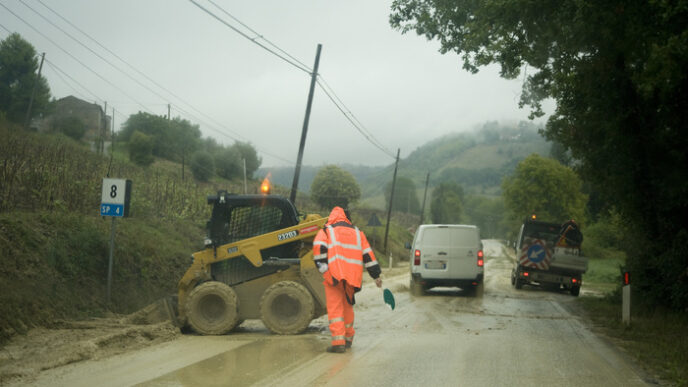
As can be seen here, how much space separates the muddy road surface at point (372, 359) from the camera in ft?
21.4

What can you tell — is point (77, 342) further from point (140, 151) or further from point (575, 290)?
point (140, 151)

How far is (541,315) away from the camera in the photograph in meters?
14.1

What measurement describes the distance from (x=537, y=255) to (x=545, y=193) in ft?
191

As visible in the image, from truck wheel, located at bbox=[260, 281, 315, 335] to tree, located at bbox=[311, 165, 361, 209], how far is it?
4811 cm

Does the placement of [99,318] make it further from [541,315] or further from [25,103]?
[25,103]

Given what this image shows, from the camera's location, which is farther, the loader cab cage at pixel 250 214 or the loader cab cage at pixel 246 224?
the loader cab cage at pixel 250 214

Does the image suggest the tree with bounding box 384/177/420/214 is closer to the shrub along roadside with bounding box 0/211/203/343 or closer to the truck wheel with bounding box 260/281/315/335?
the shrub along roadside with bounding box 0/211/203/343

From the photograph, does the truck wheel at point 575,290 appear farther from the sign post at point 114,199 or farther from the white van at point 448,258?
the sign post at point 114,199

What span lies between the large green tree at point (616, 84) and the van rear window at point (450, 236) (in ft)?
13.7

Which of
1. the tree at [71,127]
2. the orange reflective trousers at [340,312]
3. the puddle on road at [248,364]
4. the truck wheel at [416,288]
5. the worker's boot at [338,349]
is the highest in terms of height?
the tree at [71,127]

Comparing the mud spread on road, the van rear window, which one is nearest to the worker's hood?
the mud spread on road

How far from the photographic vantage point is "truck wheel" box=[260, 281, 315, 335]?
9852 millimetres

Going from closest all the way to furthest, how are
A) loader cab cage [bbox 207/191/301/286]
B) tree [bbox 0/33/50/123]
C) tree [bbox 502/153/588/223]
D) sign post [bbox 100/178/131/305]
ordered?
1. loader cab cage [bbox 207/191/301/286]
2. sign post [bbox 100/178/131/305]
3. tree [bbox 0/33/50/123]
4. tree [bbox 502/153/588/223]

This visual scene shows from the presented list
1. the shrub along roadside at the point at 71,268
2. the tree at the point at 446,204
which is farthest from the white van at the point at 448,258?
the tree at the point at 446,204
